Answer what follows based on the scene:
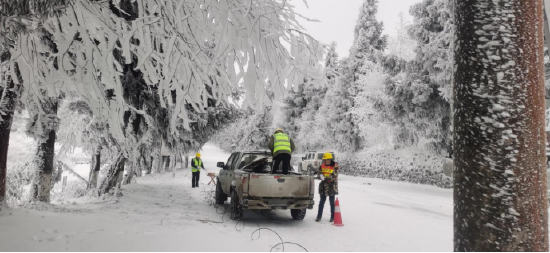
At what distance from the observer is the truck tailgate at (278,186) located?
311 inches

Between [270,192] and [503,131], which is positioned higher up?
[503,131]

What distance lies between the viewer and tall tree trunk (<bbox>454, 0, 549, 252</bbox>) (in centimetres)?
219

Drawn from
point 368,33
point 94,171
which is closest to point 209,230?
point 94,171

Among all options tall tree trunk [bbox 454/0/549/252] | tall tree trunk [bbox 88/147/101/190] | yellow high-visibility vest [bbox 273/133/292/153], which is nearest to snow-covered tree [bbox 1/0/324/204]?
tall tree trunk [bbox 454/0/549/252]

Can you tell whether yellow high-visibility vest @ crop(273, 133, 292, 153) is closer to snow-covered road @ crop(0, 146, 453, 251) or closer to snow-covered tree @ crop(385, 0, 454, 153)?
snow-covered road @ crop(0, 146, 453, 251)

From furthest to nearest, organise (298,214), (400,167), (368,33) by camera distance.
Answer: (368,33)
(400,167)
(298,214)

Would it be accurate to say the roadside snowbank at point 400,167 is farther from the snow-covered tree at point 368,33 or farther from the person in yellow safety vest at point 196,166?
the person in yellow safety vest at point 196,166

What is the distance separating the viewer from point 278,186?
8016mm

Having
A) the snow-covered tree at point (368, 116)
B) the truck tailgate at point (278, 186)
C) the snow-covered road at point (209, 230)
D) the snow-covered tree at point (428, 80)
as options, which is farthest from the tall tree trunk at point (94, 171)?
the snow-covered tree at point (368, 116)

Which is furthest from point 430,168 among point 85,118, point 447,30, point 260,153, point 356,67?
point 85,118

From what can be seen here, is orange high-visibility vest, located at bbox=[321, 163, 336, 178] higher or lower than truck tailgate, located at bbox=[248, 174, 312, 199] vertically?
higher

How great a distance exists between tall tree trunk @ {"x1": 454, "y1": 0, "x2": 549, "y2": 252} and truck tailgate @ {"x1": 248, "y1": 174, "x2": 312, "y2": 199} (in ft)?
19.1

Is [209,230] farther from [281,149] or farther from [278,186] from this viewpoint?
[281,149]

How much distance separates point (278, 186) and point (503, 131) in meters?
6.14
